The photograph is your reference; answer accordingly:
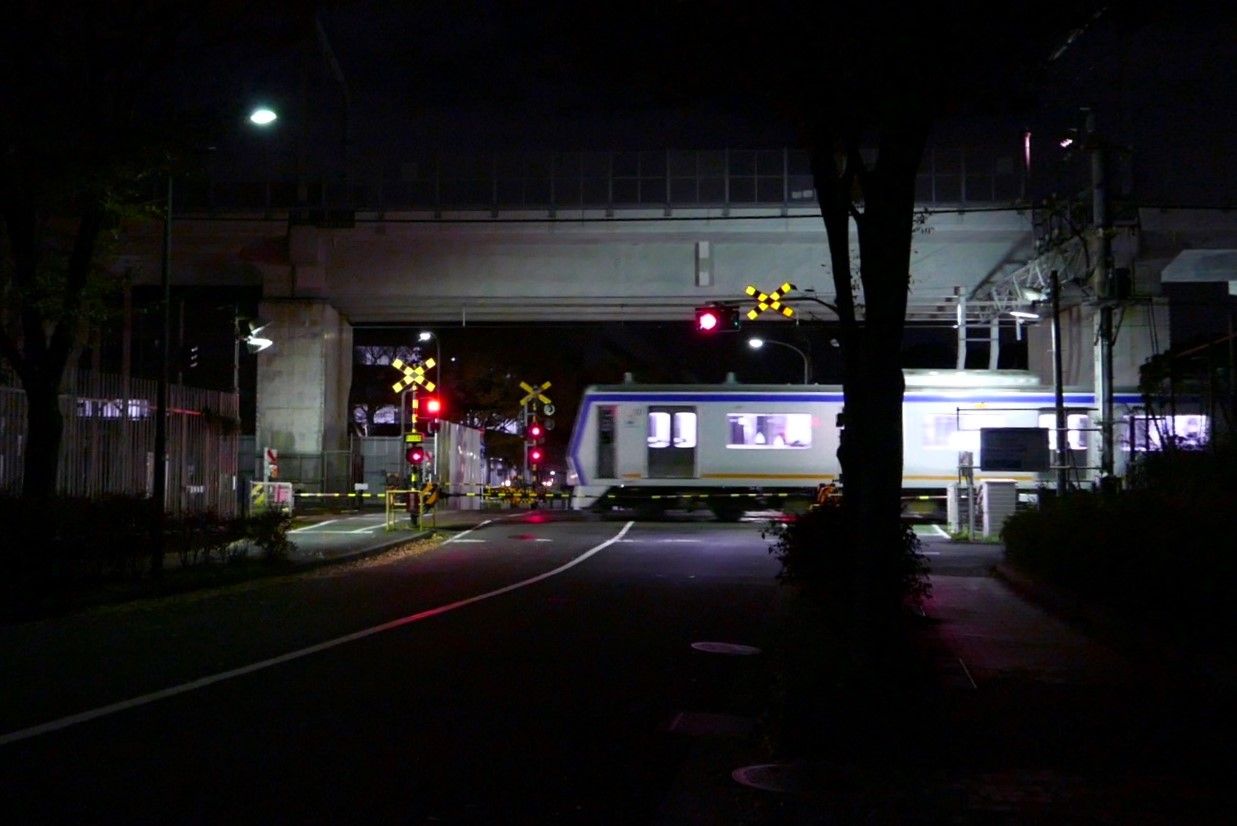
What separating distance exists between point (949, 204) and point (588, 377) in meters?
38.8

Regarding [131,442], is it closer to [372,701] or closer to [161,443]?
[161,443]

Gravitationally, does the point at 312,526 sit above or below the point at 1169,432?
below

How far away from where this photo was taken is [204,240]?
41875 mm

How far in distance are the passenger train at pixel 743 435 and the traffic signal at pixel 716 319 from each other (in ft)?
20.0

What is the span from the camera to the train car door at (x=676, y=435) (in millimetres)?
38219

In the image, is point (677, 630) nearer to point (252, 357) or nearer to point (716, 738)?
point (716, 738)

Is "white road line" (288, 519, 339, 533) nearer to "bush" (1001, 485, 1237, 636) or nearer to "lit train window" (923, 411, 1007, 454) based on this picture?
"lit train window" (923, 411, 1007, 454)

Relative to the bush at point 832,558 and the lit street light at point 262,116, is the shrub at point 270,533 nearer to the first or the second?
the lit street light at point 262,116

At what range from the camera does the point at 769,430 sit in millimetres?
38125

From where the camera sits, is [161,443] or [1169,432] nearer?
[1169,432]

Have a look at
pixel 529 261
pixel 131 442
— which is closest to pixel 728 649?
pixel 131 442

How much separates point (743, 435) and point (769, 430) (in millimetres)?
769

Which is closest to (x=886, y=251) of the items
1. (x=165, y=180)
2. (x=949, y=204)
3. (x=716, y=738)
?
(x=716, y=738)

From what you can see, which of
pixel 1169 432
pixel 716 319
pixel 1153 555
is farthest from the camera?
pixel 716 319
